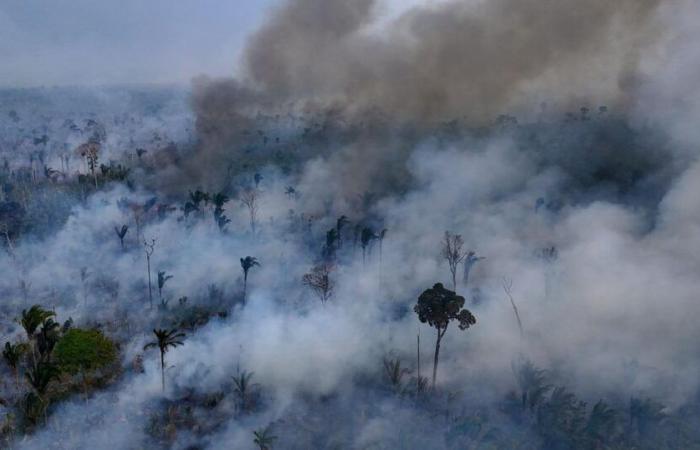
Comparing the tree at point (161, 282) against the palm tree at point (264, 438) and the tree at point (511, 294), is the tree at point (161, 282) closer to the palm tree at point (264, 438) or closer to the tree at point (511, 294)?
the palm tree at point (264, 438)

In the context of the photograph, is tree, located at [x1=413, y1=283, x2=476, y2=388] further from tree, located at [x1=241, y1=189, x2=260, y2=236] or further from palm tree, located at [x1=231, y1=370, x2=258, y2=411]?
tree, located at [x1=241, y1=189, x2=260, y2=236]

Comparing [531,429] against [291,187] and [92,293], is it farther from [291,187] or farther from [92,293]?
[291,187]

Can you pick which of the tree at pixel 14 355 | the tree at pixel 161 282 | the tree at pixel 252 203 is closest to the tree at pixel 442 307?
the tree at pixel 161 282

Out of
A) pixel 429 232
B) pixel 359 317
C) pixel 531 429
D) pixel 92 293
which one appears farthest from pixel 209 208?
pixel 531 429

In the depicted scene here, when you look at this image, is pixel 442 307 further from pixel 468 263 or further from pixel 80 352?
pixel 80 352

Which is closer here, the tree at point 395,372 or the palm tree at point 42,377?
the palm tree at point 42,377
